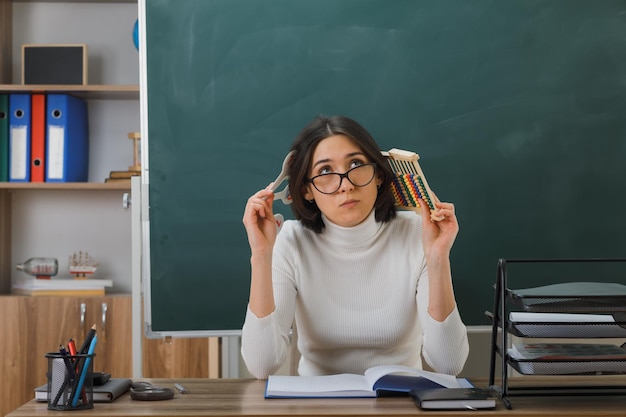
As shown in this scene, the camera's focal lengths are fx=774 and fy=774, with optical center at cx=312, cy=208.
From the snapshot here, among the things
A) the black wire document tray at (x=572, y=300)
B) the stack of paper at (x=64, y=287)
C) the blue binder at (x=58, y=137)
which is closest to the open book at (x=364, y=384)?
the black wire document tray at (x=572, y=300)

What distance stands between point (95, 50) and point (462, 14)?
1.79m

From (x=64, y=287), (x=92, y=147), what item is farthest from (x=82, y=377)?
(x=92, y=147)

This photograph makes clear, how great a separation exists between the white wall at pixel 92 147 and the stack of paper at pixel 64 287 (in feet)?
0.98

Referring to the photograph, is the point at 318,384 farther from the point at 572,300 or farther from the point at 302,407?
the point at 572,300

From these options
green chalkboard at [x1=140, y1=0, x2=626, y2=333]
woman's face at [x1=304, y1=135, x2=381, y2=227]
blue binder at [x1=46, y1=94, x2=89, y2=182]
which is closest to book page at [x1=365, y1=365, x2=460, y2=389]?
woman's face at [x1=304, y1=135, x2=381, y2=227]

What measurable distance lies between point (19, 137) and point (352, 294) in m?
1.92

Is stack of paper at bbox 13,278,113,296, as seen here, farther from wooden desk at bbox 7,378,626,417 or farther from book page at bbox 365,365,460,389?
book page at bbox 365,365,460,389

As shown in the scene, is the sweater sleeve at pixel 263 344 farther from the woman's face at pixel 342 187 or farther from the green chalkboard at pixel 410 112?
the green chalkboard at pixel 410 112

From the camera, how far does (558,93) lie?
2.45m

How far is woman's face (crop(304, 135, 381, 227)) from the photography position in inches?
75.4

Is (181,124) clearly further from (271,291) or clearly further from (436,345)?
(436,345)

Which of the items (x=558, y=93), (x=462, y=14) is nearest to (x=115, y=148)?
(x=462, y=14)

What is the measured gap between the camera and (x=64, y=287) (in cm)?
314

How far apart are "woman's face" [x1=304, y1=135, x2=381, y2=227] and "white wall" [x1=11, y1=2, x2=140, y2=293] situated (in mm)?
1753
